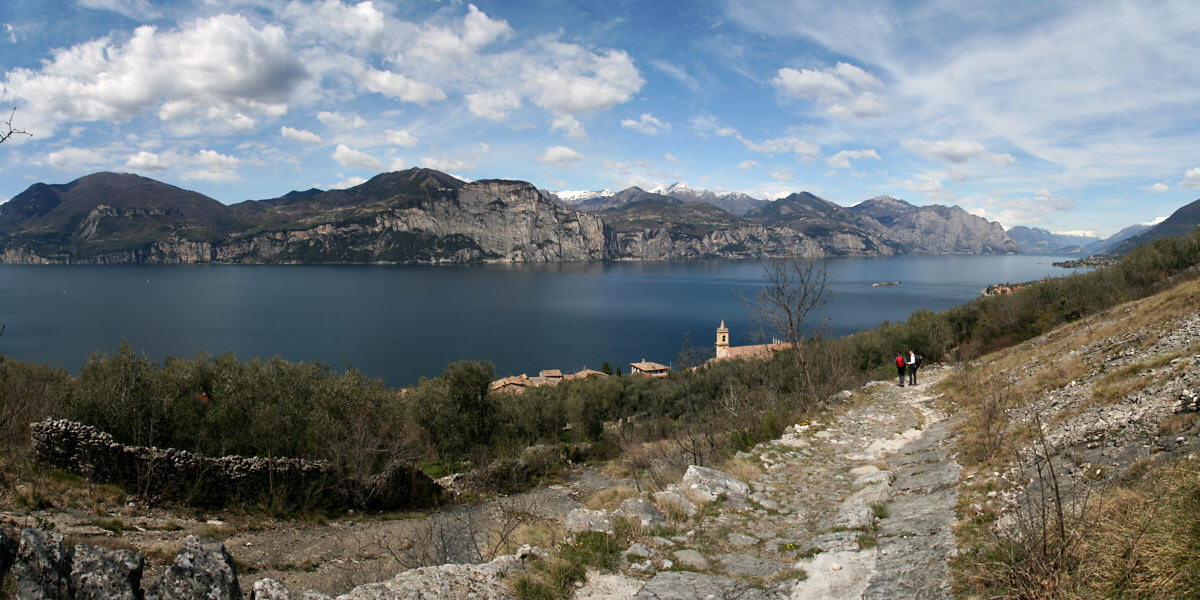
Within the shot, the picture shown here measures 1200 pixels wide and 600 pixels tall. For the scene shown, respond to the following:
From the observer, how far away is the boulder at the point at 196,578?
4871 mm

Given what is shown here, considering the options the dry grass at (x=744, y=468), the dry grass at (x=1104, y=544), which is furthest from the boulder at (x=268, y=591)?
the dry grass at (x=744, y=468)

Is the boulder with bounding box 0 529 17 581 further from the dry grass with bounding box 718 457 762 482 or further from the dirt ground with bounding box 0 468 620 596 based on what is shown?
the dry grass with bounding box 718 457 762 482

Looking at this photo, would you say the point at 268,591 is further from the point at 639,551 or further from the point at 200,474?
the point at 200,474

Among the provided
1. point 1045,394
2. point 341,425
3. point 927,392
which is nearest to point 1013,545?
point 1045,394

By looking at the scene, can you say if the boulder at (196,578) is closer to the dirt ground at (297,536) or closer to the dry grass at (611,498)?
the dirt ground at (297,536)

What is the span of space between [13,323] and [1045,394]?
386 ft

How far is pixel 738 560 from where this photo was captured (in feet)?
20.6

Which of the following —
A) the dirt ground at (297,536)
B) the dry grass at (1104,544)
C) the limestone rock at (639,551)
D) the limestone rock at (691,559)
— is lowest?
the dirt ground at (297,536)

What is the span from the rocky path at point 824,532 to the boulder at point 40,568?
469 cm

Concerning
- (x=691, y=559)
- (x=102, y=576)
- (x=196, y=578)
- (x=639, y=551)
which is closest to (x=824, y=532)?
(x=691, y=559)

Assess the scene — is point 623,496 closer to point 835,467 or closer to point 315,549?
point 835,467

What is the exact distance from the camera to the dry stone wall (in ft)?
40.6

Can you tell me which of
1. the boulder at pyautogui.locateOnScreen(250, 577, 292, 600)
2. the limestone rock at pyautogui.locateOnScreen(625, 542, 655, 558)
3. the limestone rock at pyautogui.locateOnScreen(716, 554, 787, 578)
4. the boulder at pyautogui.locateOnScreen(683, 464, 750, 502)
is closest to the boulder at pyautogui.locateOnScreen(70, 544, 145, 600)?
the boulder at pyautogui.locateOnScreen(250, 577, 292, 600)

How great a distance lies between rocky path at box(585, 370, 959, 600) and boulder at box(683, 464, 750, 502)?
0.62ft
